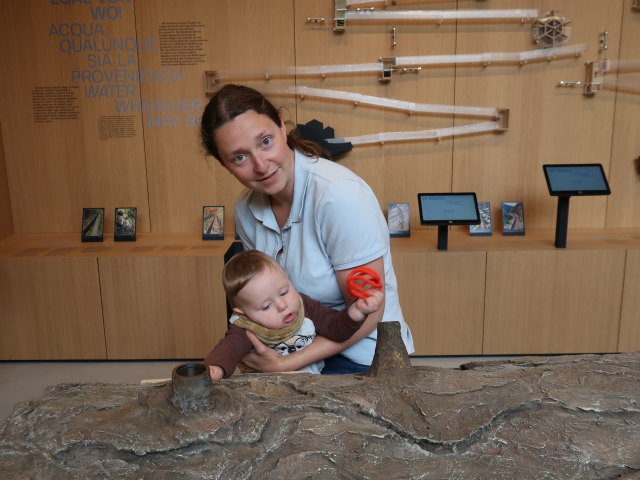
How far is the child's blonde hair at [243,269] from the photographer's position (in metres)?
1.88

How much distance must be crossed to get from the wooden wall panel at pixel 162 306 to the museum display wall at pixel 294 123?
0.5 inches

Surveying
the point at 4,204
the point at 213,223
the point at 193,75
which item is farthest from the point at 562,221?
the point at 4,204

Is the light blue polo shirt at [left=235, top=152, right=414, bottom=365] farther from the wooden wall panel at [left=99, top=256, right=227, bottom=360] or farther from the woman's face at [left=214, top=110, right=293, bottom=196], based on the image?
the wooden wall panel at [left=99, top=256, right=227, bottom=360]

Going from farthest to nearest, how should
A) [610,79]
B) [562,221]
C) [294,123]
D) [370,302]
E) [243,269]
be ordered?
[610,79], [294,123], [562,221], [243,269], [370,302]

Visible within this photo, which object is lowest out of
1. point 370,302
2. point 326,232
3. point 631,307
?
point 631,307

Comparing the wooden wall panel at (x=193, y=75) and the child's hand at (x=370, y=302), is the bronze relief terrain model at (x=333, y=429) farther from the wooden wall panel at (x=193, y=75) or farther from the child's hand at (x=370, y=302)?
the wooden wall panel at (x=193, y=75)

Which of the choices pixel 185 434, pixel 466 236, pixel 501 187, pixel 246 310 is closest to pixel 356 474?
pixel 185 434

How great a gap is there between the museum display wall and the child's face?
228 centimetres

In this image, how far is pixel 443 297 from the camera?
4195mm

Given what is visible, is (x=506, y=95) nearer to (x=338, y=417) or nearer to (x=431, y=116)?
(x=431, y=116)

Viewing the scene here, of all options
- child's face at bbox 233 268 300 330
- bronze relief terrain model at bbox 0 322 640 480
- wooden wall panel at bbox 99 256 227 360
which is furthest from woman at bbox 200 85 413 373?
wooden wall panel at bbox 99 256 227 360

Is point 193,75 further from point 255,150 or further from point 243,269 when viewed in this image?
point 243,269

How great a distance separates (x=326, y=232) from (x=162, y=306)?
265cm

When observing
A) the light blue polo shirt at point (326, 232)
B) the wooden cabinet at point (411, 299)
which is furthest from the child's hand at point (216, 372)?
the wooden cabinet at point (411, 299)
